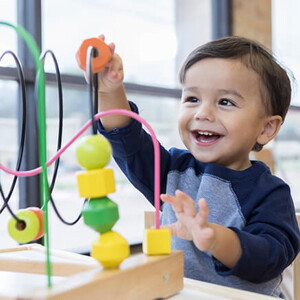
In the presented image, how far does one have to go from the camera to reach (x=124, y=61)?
2.04m

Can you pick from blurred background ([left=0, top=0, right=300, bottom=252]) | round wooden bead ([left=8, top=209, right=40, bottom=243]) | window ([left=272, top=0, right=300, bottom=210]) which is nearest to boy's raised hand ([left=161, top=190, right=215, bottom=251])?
round wooden bead ([left=8, top=209, right=40, bottom=243])

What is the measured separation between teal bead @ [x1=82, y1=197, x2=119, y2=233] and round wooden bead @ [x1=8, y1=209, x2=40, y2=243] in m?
0.09

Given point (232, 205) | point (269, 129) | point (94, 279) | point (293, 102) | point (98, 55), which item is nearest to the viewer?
point (94, 279)

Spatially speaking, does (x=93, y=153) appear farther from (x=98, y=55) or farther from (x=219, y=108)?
(x=219, y=108)

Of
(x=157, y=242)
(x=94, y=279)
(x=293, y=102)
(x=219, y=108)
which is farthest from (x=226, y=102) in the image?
(x=293, y=102)

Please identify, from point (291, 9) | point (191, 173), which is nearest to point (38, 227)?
point (191, 173)

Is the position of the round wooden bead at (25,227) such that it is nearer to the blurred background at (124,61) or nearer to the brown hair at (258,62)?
the brown hair at (258,62)

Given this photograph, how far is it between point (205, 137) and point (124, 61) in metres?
1.30

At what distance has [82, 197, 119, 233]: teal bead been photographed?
1.51 ft

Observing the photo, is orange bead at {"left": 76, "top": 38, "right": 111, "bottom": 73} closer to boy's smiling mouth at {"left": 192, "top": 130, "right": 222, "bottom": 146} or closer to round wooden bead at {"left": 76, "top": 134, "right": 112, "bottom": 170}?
round wooden bead at {"left": 76, "top": 134, "right": 112, "bottom": 170}

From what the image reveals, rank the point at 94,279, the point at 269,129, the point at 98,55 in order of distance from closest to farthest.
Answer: the point at 94,279, the point at 98,55, the point at 269,129

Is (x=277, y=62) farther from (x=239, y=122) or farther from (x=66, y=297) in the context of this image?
(x=66, y=297)

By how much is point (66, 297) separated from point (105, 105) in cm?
42

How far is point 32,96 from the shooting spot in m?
1.55
